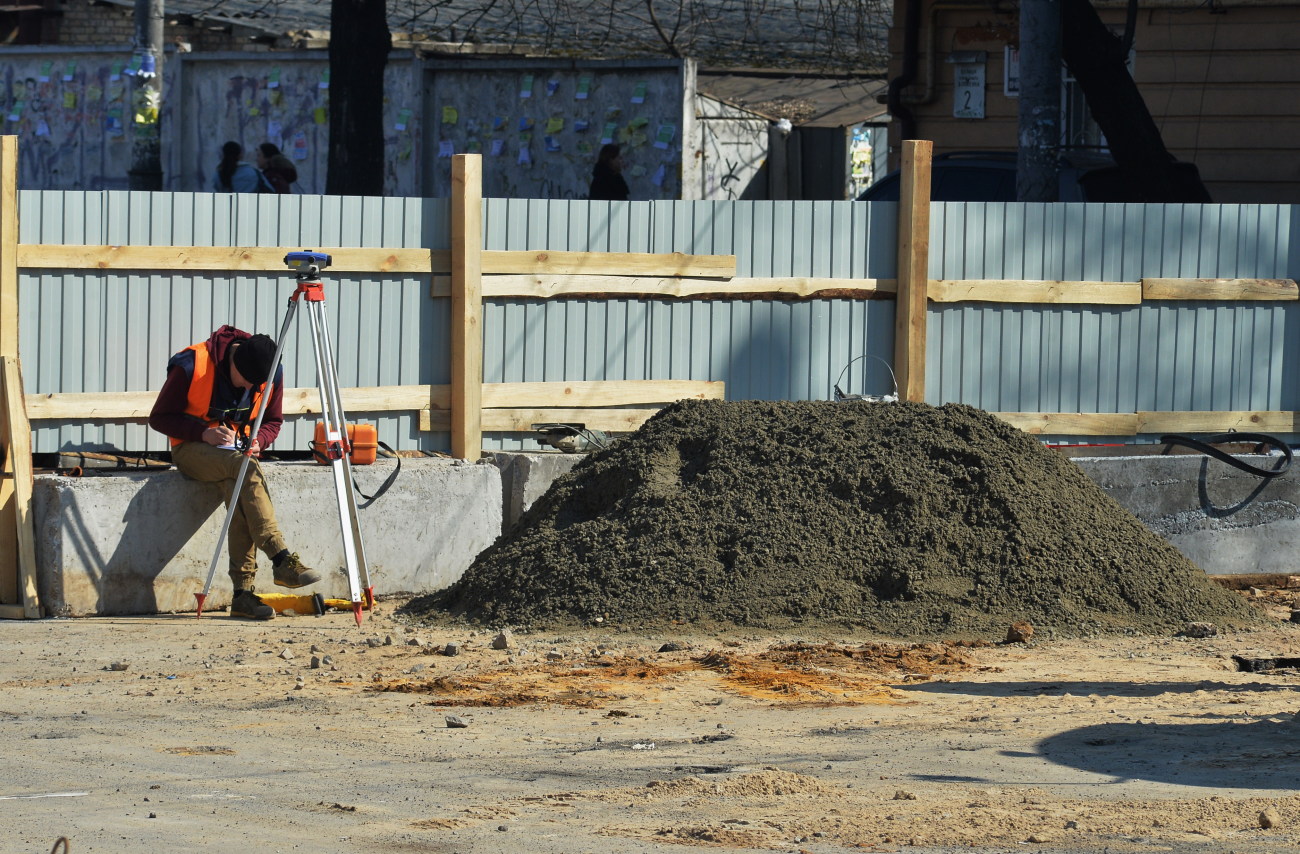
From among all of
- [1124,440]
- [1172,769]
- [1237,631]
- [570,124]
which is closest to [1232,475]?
[1124,440]

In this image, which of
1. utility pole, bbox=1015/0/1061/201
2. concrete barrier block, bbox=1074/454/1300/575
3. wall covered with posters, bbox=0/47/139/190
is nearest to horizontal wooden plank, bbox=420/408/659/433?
concrete barrier block, bbox=1074/454/1300/575

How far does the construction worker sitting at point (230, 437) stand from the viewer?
9.59 meters

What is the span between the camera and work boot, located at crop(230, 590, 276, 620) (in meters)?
9.66

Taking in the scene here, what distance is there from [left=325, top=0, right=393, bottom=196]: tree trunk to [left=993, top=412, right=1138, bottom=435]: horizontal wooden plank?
23.4 ft

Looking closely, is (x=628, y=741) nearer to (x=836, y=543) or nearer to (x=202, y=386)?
(x=836, y=543)

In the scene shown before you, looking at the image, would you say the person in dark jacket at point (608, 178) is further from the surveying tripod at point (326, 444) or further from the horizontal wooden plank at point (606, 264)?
the surveying tripod at point (326, 444)

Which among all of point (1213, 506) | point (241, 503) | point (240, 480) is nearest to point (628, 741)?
point (240, 480)

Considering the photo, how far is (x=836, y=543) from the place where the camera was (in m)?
9.50

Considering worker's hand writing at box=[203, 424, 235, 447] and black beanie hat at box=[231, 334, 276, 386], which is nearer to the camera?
black beanie hat at box=[231, 334, 276, 386]

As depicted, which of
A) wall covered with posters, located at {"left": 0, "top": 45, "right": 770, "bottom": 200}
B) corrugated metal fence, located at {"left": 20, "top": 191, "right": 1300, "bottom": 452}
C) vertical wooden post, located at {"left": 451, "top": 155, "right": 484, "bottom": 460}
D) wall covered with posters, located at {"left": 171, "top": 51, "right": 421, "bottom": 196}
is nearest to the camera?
corrugated metal fence, located at {"left": 20, "top": 191, "right": 1300, "bottom": 452}

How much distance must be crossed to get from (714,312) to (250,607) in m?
3.77

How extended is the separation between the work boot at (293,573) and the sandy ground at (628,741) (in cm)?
25

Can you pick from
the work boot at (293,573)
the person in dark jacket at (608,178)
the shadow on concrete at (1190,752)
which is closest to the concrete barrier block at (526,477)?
the work boot at (293,573)

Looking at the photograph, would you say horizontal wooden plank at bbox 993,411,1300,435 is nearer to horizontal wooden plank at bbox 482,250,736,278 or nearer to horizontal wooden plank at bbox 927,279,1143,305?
horizontal wooden plank at bbox 927,279,1143,305
